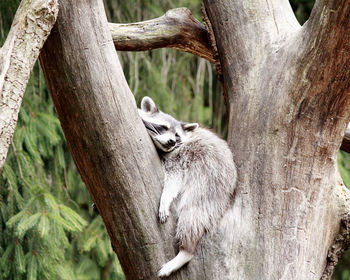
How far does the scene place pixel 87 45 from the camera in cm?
229

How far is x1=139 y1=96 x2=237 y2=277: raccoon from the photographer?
234 centimetres

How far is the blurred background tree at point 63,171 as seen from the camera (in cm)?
374

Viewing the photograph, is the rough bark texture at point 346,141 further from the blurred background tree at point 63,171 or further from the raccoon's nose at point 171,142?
the blurred background tree at point 63,171

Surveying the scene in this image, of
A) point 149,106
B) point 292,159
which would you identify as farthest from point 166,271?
point 149,106

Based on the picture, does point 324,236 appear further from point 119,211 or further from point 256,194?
point 119,211

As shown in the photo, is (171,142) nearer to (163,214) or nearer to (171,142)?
(171,142)

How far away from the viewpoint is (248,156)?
8.25ft

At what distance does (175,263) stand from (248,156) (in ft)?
2.04

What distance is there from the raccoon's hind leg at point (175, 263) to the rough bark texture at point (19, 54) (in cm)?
85

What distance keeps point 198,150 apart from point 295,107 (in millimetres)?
643

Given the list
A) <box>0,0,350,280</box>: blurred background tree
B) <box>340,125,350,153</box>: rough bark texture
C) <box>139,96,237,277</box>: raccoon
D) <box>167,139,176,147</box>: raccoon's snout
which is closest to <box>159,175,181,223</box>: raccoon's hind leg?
<box>139,96,237,277</box>: raccoon

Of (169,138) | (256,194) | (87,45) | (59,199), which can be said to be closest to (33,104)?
(59,199)

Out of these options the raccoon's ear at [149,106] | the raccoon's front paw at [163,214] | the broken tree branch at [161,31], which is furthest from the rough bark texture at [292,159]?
the raccoon's ear at [149,106]

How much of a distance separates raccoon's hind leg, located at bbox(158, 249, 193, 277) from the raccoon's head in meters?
0.77
